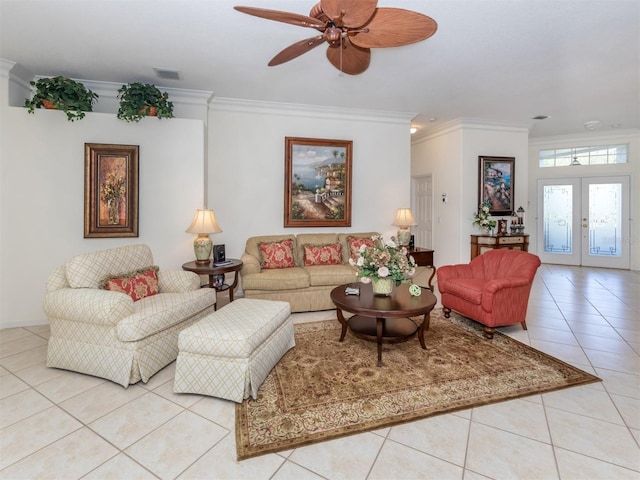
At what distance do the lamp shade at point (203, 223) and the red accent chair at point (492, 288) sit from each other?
2798 mm

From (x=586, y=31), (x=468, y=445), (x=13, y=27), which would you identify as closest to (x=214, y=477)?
Answer: (x=468, y=445)

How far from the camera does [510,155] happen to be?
616cm

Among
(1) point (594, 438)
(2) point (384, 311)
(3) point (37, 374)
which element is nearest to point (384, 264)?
(2) point (384, 311)

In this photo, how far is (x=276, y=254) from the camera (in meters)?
4.48

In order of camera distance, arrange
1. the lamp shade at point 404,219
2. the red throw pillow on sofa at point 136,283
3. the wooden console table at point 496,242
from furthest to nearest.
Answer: the wooden console table at point 496,242 → the lamp shade at point 404,219 → the red throw pillow on sofa at point 136,283

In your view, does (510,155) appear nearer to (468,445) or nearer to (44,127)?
(468,445)

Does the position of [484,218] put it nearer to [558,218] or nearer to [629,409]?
[558,218]

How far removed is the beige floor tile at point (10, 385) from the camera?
233 centimetres

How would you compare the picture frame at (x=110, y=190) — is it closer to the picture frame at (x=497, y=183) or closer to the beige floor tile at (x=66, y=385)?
the beige floor tile at (x=66, y=385)

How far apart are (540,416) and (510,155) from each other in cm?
542

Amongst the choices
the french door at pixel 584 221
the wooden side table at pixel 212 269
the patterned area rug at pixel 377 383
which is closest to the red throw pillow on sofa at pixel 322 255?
the wooden side table at pixel 212 269

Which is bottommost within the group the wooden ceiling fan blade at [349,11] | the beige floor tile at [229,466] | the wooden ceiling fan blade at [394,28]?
the beige floor tile at [229,466]

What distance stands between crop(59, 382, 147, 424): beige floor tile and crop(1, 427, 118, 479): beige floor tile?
0.19 meters

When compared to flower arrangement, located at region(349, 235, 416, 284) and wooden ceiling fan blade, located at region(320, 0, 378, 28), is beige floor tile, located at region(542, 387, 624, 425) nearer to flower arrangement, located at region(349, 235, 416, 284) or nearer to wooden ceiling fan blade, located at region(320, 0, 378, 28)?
flower arrangement, located at region(349, 235, 416, 284)
